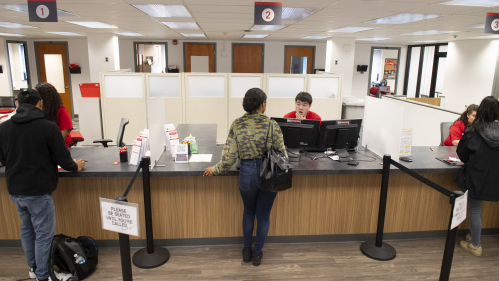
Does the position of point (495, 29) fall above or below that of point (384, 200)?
above

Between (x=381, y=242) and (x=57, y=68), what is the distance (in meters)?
11.0

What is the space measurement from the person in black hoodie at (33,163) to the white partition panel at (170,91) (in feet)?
13.7

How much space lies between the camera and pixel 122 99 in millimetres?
6477

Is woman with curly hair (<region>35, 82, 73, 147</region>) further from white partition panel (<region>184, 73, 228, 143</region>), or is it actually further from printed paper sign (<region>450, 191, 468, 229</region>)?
white partition panel (<region>184, 73, 228, 143</region>)

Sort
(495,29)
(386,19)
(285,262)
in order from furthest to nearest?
(386,19), (495,29), (285,262)

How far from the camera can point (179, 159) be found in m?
2.95

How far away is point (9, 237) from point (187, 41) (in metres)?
9.33

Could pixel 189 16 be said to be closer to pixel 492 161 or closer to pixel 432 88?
pixel 492 161

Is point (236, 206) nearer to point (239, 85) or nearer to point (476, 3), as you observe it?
point (476, 3)

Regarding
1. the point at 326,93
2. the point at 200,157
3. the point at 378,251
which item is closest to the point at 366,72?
the point at 326,93

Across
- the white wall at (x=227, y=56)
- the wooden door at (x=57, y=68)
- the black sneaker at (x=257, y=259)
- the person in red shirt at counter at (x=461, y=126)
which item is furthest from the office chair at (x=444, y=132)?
the wooden door at (x=57, y=68)

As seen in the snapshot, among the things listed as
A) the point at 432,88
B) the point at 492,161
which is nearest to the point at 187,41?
the point at 432,88

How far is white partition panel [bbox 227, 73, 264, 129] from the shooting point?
6.53m

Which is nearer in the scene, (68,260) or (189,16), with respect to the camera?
(68,260)
